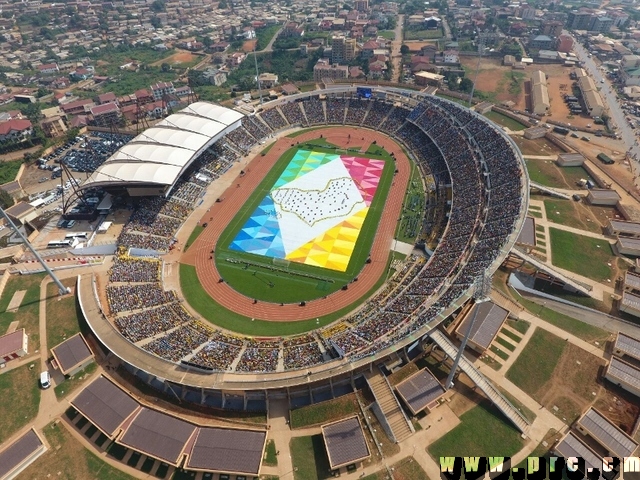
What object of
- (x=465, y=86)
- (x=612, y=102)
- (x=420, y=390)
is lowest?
(x=420, y=390)

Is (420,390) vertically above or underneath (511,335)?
underneath

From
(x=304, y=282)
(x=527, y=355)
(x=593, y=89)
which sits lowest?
(x=304, y=282)

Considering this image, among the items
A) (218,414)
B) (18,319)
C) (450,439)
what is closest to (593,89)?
(450,439)

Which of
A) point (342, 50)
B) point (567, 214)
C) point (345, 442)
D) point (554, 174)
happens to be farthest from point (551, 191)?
point (342, 50)

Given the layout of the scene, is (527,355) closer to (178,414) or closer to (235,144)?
(178,414)

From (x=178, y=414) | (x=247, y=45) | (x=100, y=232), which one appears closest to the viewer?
(x=178, y=414)

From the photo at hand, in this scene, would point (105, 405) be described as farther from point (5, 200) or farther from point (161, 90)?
point (161, 90)

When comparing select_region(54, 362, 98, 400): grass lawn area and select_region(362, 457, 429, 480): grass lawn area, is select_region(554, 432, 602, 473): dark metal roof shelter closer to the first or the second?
select_region(362, 457, 429, 480): grass lawn area

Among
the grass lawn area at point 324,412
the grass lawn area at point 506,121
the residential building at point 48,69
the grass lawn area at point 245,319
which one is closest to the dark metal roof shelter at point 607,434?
the grass lawn area at point 324,412
